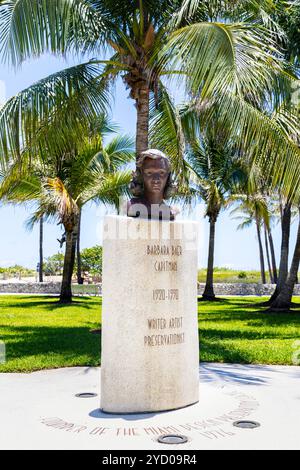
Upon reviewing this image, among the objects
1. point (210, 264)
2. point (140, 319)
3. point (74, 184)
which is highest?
point (74, 184)

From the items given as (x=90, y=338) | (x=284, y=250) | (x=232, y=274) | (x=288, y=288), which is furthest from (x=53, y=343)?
(x=232, y=274)

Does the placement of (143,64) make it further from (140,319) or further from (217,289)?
(217,289)

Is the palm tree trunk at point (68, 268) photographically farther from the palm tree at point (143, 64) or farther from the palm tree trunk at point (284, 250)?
the palm tree at point (143, 64)

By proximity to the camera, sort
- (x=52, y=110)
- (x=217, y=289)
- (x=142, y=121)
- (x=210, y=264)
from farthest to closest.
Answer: (x=217, y=289) → (x=210, y=264) → (x=142, y=121) → (x=52, y=110)

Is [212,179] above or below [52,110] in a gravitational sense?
above

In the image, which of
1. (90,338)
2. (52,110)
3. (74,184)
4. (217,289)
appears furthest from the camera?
(217,289)

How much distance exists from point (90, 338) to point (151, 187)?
6348 mm

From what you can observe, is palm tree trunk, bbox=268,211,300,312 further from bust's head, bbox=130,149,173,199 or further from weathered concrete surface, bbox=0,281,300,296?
bust's head, bbox=130,149,173,199

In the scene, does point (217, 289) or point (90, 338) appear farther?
point (217, 289)

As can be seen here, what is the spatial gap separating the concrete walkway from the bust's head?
7.26ft

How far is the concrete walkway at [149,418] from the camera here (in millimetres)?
4215

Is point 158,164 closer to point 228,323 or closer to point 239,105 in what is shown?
point 239,105

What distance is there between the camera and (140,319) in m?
5.17
